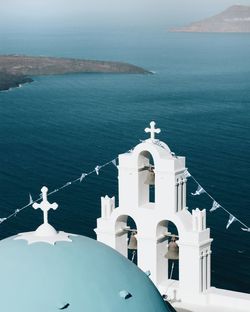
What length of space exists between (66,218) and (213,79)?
325 ft

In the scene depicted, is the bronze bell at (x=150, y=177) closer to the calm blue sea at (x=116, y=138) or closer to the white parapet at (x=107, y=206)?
the white parapet at (x=107, y=206)

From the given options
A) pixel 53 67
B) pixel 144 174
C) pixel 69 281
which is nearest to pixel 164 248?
pixel 144 174

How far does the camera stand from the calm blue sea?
1921 inches

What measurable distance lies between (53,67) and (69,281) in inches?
6391

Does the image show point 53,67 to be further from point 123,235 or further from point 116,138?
point 123,235

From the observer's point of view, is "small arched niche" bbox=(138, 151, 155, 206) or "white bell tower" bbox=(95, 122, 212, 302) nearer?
"white bell tower" bbox=(95, 122, 212, 302)

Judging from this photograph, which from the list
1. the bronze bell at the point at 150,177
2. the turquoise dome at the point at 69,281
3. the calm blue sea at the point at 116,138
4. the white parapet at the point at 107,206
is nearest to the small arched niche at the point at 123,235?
the white parapet at the point at 107,206

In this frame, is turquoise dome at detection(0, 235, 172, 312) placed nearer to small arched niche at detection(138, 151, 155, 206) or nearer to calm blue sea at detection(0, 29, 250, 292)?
small arched niche at detection(138, 151, 155, 206)

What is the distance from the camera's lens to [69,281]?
13141mm

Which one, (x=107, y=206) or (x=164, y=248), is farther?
(x=107, y=206)

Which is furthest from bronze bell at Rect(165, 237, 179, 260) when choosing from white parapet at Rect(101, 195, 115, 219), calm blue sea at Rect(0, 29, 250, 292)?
calm blue sea at Rect(0, 29, 250, 292)

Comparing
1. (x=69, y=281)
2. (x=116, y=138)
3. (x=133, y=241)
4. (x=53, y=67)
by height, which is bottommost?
(x=69, y=281)

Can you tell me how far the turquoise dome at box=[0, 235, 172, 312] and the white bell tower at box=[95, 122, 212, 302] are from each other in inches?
174

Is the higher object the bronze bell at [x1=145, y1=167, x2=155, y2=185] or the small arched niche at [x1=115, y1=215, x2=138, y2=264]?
the bronze bell at [x1=145, y1=167, x2=155, y2=185]
